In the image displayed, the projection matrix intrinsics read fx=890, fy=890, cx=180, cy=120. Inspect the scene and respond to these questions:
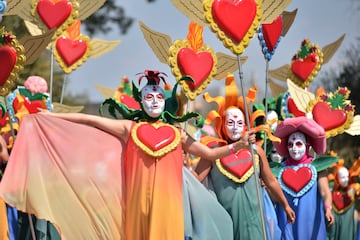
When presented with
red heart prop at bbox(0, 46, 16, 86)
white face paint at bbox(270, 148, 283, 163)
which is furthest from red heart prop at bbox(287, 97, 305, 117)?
red heart prop at bbox(0, 46, 16, 86)

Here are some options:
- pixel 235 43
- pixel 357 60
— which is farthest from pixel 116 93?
pixel 357 60

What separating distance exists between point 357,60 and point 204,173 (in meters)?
10.5

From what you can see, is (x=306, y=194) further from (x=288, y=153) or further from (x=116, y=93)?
(x=116, y=93)

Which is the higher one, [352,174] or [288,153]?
[288,153]

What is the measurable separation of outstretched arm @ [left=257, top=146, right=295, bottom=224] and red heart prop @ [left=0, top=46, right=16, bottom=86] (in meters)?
1.84

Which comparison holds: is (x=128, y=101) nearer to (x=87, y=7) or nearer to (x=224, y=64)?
(x=224, y=64)

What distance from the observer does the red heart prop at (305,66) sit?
847cm

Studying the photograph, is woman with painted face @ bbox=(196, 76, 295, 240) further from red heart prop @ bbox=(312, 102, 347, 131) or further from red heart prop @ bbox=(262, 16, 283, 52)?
red heart prop @ bbox=(312, 102, 347, 131)

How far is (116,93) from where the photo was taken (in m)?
9.42

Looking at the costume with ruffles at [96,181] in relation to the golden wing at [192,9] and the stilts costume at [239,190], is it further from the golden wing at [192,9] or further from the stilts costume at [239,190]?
the golden wing at [192,9]

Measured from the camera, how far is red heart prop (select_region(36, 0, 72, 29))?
7.28 m

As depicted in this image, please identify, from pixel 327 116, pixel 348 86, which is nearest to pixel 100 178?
pixel 327 116

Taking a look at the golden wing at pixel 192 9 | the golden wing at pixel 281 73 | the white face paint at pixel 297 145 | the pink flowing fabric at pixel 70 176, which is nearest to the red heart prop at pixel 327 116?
the white face paint at pixel 297 145

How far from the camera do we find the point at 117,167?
579cm
